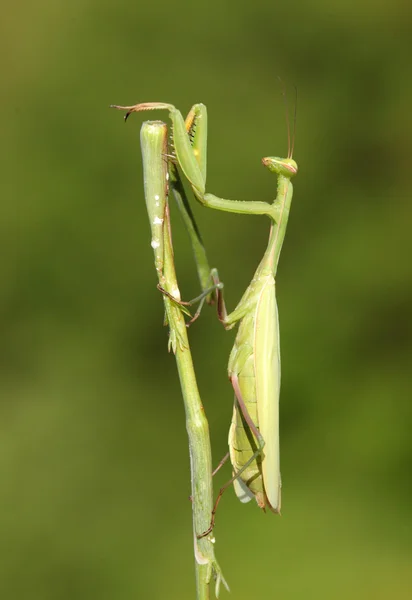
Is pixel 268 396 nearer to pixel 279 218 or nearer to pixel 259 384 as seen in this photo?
pixel 259 384

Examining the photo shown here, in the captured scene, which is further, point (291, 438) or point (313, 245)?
point (313, 245)

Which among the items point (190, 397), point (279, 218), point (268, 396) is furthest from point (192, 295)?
point (190, 397)

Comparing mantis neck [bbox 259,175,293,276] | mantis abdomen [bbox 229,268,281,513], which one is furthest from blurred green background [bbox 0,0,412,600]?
mantis neck [bbox 259,175,293,276]

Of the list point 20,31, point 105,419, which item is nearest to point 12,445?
point 105,419

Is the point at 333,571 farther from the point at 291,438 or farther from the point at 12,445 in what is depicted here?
the point at 12,445

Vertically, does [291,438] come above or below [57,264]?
below

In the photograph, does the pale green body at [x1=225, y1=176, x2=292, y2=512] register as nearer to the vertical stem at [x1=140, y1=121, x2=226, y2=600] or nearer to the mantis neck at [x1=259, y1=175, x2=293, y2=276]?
the mantis neck at [x1=259, y1=175, x2=293, y2=276]
